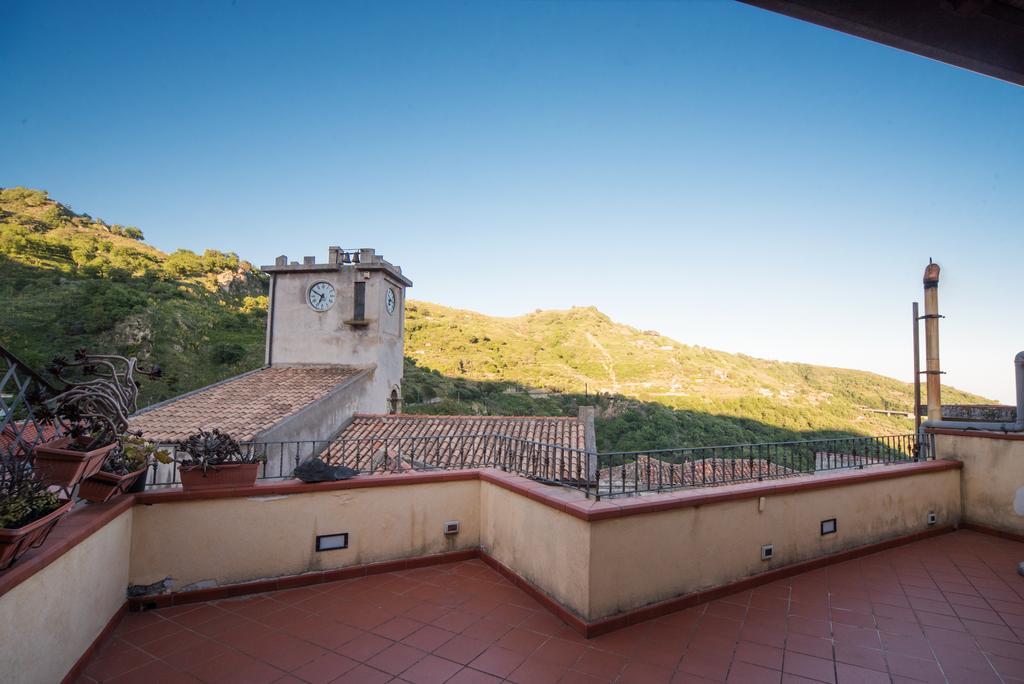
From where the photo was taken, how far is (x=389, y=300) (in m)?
15.1

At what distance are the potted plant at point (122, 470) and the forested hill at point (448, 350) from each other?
1831cm

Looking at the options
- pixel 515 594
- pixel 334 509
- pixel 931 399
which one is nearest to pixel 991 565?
pixel 931 399

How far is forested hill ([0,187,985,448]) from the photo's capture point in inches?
880

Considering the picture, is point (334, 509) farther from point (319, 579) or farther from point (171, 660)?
point (171, 660)

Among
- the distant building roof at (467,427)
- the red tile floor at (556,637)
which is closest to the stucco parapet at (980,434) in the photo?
the red tile floor at (556,637)

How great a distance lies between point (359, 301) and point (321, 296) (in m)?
1.28

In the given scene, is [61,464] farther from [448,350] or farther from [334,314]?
[448,350]

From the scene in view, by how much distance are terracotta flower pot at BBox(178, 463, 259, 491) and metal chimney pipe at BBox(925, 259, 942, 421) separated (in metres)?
9.85

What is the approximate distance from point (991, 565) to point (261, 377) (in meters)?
15.0

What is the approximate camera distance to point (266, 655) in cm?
312

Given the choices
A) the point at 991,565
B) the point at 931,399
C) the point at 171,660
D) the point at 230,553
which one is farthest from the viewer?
the point at 931,399

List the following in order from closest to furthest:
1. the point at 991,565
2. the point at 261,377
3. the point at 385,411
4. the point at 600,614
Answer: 1. the point at 600,614
2. the point at 991,565
3. the point at 261,377
4. the point at 385,411

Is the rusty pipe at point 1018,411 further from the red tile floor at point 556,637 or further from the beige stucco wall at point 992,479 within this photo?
the red tile floor at point 556,637

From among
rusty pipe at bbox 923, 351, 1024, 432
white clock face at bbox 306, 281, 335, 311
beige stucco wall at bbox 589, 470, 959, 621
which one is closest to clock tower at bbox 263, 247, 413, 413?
white clock face at bbox 306, 281, 335, 311
